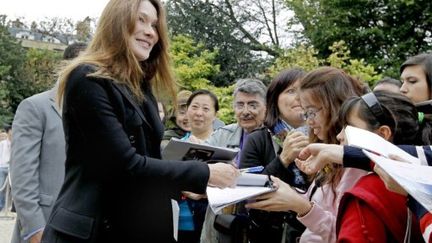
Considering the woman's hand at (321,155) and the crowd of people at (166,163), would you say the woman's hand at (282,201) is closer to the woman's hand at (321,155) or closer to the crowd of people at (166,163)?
the crowd of people at (166,163)

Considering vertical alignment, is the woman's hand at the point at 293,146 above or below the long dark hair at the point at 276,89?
below

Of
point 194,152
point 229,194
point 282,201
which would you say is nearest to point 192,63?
point 194,152

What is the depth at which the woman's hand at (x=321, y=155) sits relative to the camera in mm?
1826

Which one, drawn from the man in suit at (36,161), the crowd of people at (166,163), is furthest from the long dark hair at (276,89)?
the man in suit at (36,161)

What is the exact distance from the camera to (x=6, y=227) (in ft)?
29.4

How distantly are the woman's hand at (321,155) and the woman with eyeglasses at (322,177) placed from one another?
0.19m

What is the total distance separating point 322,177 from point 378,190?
60 centimetres

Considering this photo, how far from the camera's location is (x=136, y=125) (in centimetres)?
206

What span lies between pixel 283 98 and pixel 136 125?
1.24 m

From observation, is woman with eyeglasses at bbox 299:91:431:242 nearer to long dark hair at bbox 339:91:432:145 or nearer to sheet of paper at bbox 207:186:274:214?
long dark hair at bbox 339:91:432:145

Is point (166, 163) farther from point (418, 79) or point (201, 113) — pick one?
point (201, 113)

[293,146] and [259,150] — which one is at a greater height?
[293,146]

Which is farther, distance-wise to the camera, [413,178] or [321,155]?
[321,155]

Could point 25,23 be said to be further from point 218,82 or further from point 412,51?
point 412,51
